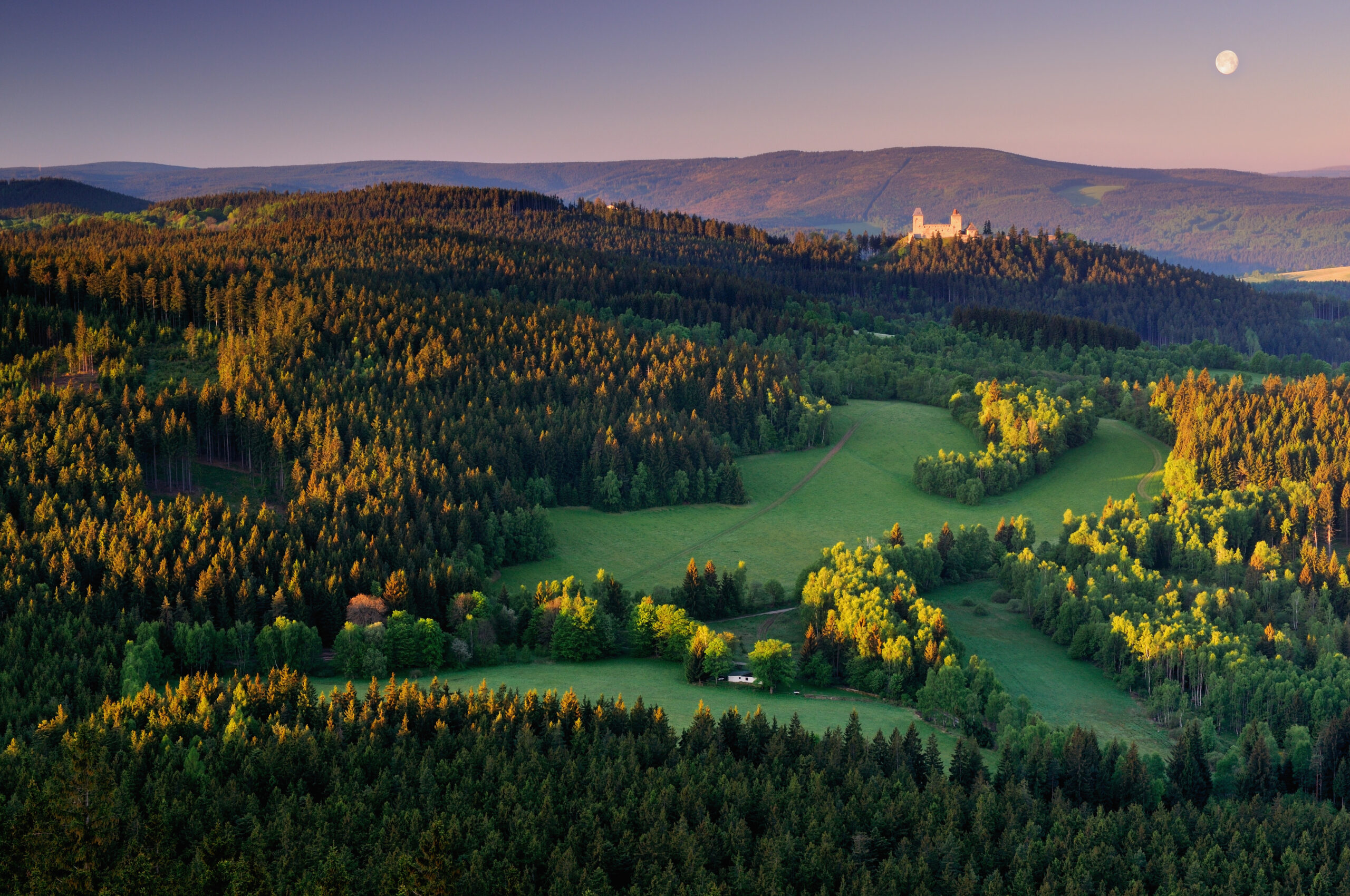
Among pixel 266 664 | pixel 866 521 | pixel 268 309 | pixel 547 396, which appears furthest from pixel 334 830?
pixel 268 309

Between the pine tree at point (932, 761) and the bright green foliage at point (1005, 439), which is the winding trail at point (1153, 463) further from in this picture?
the pine tree at point (932, 761)

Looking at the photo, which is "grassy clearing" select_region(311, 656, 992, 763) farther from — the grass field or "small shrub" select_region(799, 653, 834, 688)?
"small shrub" select_region(799, 653, 834, 688)

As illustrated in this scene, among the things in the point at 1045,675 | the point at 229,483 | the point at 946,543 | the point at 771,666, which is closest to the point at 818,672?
the point at 771,666

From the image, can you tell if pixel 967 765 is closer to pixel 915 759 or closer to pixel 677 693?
pixel 915 759

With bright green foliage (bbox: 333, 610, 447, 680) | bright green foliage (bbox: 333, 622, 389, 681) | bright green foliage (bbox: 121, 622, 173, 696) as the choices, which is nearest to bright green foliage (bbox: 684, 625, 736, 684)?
bright green foliage (bbox: 333, 610, 447, 680)

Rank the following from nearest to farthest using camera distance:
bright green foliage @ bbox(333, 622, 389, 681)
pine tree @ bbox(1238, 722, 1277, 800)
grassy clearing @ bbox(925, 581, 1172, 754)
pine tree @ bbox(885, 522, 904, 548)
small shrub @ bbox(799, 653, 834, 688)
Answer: pine tree @ bbox(1238, 722, 1277, 800)
grassy clearing @ bbox(925, 581, 1172, 754)
bright green foliage @ bbox(333, 622, 389, 681)
small shrub @ bbox(799, 653, 834, 688)
pine tree @ bbox(885, 522, 904, 548)

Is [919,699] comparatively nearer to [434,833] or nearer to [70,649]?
[434,833]
